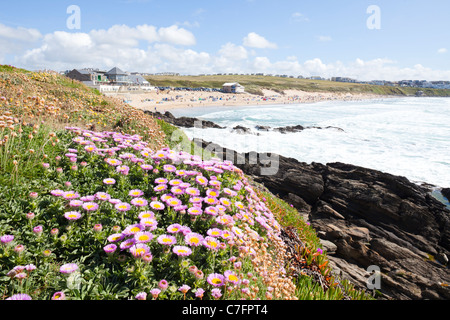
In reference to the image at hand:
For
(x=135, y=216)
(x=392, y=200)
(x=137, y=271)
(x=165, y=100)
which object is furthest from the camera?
(x=165, y=100)

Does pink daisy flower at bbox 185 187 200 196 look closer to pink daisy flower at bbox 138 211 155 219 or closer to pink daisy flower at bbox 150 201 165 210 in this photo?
pink daisy flower at bbox 150 201 165 210

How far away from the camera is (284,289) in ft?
10.4

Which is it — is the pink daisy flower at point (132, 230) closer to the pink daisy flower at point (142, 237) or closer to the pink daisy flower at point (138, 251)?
the pink daisy flower at point (142, 237)

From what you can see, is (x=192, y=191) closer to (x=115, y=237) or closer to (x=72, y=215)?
(x=115, y=237)

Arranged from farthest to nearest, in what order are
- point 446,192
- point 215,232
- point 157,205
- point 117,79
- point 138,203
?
point 117,79 < point 446,192 < point 157,205 < point 138,203 < point 215,232

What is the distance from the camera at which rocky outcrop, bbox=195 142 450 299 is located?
9.44 m

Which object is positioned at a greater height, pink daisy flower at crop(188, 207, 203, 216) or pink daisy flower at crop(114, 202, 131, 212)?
pink daisy flower at crop(114, 202, 131, 212)

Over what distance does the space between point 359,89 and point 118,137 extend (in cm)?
21137

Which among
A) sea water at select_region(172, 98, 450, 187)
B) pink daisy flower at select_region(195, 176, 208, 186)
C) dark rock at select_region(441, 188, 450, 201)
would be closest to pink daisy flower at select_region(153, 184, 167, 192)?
pink daisy flower at select_region(195, 176, 208, 186)

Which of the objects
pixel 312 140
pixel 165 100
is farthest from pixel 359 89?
pixel 312 140

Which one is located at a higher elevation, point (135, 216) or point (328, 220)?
point (135, 216)

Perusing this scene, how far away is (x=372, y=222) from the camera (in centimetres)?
1406

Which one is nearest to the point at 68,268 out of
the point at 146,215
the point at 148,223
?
the point at 148,223

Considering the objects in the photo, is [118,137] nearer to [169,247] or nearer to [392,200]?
[169,247]
